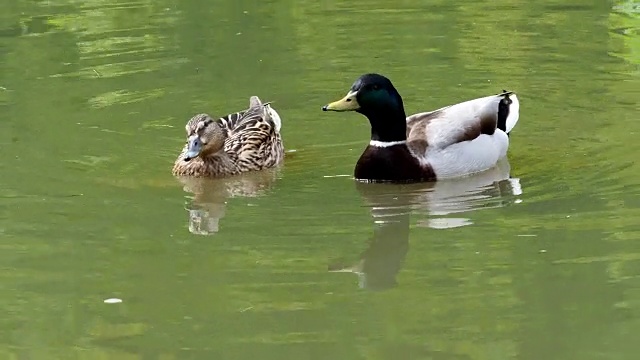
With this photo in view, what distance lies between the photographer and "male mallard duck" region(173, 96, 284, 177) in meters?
12.5

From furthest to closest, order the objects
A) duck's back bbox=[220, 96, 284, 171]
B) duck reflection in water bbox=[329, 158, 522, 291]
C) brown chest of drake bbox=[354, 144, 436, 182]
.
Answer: duck's back bbox=[220, 96, 284, 171]
brown chest of drake bbox=[354, 144, 436, 182]
duck reflection in water bbox=[329, 158, 522, 291]

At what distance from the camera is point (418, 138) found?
1240cm

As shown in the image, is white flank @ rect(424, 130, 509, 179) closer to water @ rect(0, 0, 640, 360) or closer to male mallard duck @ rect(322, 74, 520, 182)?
male mallard duck @ rect(322, 74, 520, 182)

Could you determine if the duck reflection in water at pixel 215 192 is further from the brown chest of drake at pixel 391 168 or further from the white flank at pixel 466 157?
the white flank at pixel 466 157

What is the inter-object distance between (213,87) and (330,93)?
1.35 meters

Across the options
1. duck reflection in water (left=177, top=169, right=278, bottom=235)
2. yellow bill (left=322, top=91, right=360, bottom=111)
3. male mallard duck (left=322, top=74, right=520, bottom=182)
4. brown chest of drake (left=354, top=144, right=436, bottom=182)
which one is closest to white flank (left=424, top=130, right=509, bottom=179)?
male mallard duck (left=322, top=74, right=520, bottom=182)

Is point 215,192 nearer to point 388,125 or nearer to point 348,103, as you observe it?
point 348,103

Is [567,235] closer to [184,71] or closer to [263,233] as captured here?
[263,233]

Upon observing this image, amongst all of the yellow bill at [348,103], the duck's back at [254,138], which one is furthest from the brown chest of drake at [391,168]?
the duck's back at [254,138]

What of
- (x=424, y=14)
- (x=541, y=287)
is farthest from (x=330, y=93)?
(x=541, y=287)

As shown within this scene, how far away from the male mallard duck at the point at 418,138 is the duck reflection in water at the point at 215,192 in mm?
901

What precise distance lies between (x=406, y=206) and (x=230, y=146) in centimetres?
245

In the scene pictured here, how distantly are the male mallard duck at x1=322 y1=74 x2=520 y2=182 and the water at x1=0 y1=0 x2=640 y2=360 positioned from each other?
8.4 inches

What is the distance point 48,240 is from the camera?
33.2 feet
